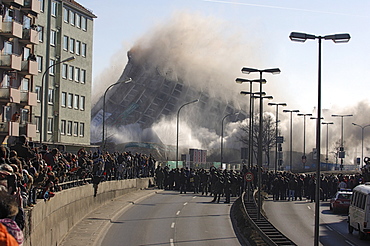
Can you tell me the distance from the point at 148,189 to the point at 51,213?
3128 cm

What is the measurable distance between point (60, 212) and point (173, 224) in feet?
27.7

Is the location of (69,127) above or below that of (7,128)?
above

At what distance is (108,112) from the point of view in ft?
441

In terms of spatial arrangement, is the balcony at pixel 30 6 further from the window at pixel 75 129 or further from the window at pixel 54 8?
the window at pixel 75 129

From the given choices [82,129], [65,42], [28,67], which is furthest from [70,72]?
[28,67]

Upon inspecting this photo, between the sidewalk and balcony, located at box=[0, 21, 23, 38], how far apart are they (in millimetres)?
14043

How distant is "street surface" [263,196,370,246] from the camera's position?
24.2 meters

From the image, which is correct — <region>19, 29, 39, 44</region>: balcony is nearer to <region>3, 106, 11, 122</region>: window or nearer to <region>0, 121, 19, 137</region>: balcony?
<region>3, 106, 11, 122</region>: window

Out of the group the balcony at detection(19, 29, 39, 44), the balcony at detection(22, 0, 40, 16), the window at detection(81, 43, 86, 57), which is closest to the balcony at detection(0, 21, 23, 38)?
the balcony at detection(19, 29, 39, 44)

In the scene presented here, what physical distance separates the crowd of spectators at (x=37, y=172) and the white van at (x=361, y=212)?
11.1 m

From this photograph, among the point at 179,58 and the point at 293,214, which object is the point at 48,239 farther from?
the point at 179,58

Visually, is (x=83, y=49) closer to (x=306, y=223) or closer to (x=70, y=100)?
(x=70, y=100)

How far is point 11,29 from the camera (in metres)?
43.9

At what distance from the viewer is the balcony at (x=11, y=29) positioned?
43.4 m
